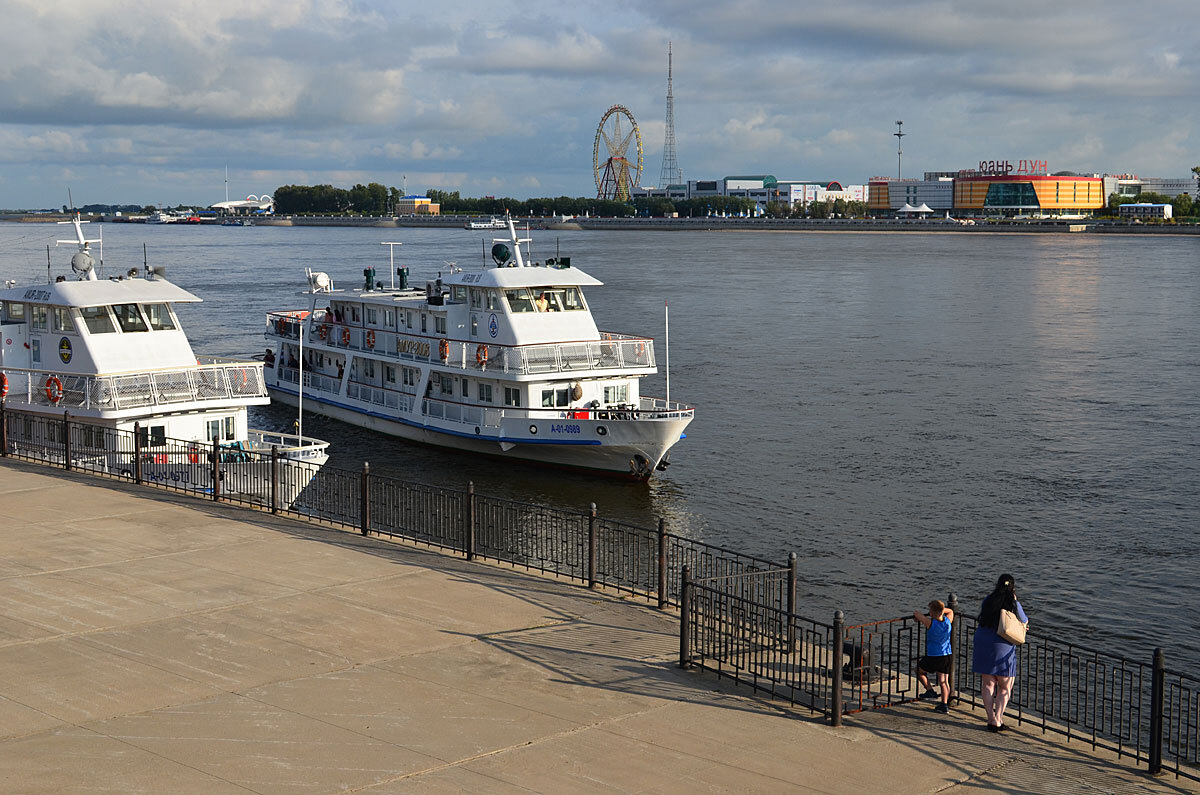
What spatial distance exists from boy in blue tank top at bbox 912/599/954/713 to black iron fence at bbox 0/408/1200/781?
0.67ft

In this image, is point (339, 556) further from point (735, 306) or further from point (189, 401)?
point (735, 306)

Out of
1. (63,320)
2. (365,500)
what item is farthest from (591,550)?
(63,320)

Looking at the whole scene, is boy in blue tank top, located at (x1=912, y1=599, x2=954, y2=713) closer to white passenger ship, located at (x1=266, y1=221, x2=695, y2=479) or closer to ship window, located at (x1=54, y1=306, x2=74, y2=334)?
white passenger ship, located at (x1=266, y1=221, x2=695, y2=479)

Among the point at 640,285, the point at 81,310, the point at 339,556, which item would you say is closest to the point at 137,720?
the point at 339,556

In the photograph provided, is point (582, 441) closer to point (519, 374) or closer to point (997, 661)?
point (519, 374)

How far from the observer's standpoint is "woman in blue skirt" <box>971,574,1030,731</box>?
13.3 m

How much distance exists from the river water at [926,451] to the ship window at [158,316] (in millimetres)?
10640

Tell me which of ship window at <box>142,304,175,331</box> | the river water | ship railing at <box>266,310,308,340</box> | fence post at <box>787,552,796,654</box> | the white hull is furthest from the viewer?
ship railing at <box>266,310,308,340</box>

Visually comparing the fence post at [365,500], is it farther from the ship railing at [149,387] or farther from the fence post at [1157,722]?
the fence post at [1157,722]

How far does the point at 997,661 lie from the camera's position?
13289 millimetres

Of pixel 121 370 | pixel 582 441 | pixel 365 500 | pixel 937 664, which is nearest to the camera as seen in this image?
pixel 937 664

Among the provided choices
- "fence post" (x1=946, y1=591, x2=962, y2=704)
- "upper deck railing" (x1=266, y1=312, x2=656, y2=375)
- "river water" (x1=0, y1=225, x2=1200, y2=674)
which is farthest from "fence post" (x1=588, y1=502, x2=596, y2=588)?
"upper deck railing" (x1=266, y1=312, x2=656, y2=375)

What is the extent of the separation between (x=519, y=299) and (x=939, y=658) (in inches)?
1152

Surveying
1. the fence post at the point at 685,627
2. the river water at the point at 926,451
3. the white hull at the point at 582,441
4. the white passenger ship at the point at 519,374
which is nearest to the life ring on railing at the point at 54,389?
the white passenger ship at the point at 519,374
